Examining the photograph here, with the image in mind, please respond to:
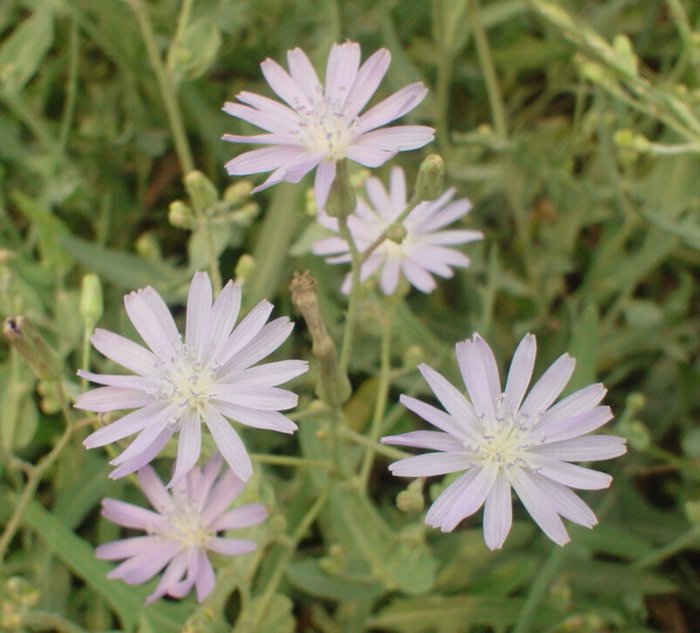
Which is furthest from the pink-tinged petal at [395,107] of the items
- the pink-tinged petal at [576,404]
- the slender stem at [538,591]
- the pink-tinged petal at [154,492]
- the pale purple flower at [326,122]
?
the slender stem at [538,591]

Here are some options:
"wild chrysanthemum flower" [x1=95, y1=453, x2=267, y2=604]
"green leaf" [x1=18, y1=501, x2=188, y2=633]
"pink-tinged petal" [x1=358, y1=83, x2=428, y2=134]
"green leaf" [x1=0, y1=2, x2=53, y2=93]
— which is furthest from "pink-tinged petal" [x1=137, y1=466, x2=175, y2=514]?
"green leaf" [x1=0, y1=2, x2=53, y2=93]

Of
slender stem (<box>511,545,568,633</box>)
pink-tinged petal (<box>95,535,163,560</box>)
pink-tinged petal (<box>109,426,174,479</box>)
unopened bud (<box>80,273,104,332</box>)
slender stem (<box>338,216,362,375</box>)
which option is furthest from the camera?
slender stem (<box>511,545,568,633</box>)

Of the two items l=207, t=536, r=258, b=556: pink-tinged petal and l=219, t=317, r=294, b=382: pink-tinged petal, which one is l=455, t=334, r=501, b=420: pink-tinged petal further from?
l=207, t=536, r=258, b=556: pink-tinged petal

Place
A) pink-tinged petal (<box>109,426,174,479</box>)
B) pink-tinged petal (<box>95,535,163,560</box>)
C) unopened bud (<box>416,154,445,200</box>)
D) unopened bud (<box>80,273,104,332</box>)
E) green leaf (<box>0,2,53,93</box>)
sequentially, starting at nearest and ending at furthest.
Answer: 1. pink-tinged petal (<box>109,426,174,479</box>)
2. unopened bud (<box>416,154,445,200</box>)
3. pink-tinged petal (<box>95,535,163,560</box>)
4. unopened bud (<box>80,273,104,332</box>)
5. green leaf (<box>0,2,53,93</box>)

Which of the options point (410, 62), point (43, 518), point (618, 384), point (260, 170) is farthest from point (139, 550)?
point (410, 62)

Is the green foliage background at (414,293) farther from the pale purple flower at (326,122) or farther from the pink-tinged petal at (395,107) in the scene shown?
the pink-tinged petal at (395,107)

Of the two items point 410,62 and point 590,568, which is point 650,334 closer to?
point 590,568

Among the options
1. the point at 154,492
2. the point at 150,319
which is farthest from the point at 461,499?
the point at 154,492
